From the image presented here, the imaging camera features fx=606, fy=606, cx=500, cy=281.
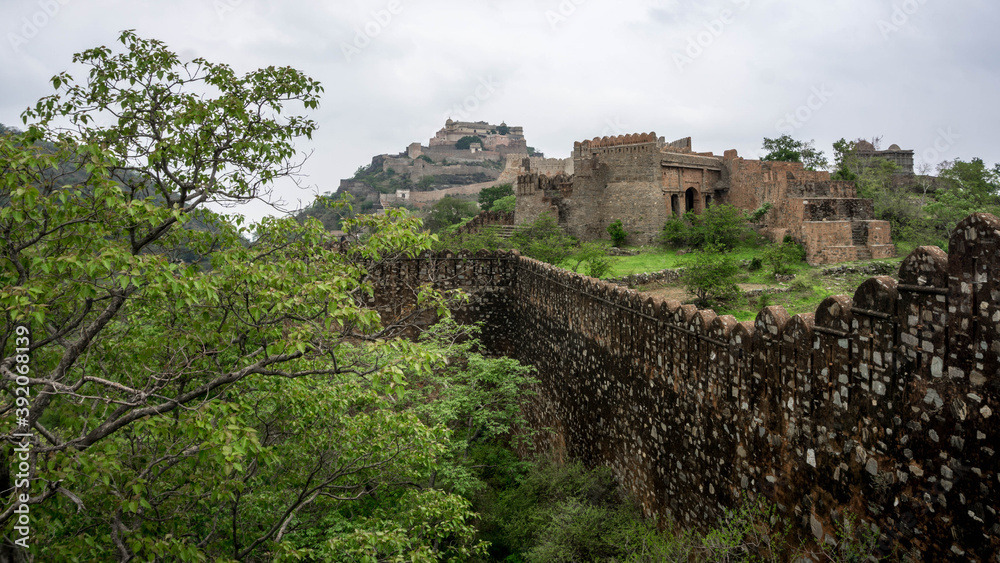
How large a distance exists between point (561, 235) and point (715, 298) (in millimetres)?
15089

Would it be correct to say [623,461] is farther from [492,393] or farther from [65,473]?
[65,473]

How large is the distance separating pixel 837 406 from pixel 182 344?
6482 millimetres

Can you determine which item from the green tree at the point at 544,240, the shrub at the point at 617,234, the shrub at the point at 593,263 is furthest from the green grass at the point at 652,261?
the shrub at the point at 617,234

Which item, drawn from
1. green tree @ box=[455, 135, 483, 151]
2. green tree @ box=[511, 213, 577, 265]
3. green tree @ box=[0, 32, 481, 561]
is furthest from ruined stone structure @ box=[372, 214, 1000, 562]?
green tree @ box=[455, 135, 483, 151]

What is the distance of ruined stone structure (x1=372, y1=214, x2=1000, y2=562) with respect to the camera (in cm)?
362

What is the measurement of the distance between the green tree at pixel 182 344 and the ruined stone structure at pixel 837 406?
2.68 meters

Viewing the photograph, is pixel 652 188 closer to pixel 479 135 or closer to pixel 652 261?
pixel 652 261

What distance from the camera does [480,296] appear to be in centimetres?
1636

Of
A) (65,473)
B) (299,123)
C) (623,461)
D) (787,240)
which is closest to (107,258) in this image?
(65,473)

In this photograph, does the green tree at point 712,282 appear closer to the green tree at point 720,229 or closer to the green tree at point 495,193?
the green tree at point 720,229

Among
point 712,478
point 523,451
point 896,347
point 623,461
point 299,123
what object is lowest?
point 523,451

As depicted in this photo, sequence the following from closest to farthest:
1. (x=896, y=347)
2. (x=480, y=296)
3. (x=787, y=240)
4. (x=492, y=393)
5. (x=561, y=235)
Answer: (x=896, y=347) < (x=492, y=393) < (x=480, y=296) < (x=787, y=240) < (x=561, y=235)

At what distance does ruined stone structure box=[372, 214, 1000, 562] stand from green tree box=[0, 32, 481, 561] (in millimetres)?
2680

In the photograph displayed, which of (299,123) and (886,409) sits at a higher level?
(299,123)
